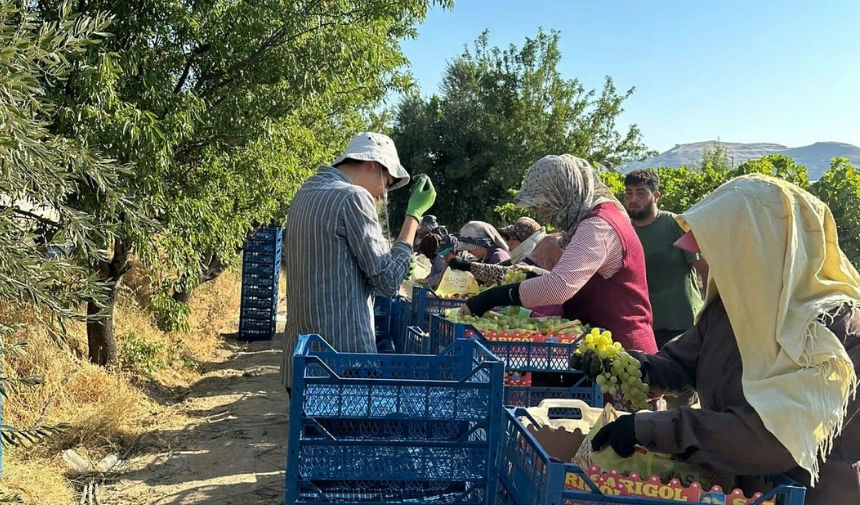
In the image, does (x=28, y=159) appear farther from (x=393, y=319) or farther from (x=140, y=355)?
(x=140, y=355)

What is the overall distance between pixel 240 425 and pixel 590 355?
480cm

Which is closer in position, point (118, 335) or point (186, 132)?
point (186, 132)

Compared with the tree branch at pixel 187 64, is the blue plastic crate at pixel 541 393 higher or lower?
lower

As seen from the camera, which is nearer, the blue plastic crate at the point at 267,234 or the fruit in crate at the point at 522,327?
the fruit in crate at the point at 522,327

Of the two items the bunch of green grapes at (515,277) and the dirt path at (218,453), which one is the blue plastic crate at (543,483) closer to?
the bunch of green grapes at (515,277)

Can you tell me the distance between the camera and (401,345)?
16.9ft

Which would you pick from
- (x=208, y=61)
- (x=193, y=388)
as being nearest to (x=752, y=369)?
(x=208, y=61)

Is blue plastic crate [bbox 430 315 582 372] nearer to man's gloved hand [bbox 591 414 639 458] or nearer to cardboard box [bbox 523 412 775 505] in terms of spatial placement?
man's gloved hand [bbox 591 414 639 458]

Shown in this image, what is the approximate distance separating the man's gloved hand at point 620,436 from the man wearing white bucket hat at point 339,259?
3.77ft

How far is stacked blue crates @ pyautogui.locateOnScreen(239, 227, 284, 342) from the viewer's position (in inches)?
414

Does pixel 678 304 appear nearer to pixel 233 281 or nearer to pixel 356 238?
pixel 356 238

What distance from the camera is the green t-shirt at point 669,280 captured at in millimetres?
4844

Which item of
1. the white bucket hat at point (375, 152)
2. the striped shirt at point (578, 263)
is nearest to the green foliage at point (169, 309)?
the white bucket hat at point (375, 152)

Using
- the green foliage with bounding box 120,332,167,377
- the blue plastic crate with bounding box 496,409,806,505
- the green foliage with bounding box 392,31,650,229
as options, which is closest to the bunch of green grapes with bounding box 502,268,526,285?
the blue plastic crate with bounding box 496,409,806,505
